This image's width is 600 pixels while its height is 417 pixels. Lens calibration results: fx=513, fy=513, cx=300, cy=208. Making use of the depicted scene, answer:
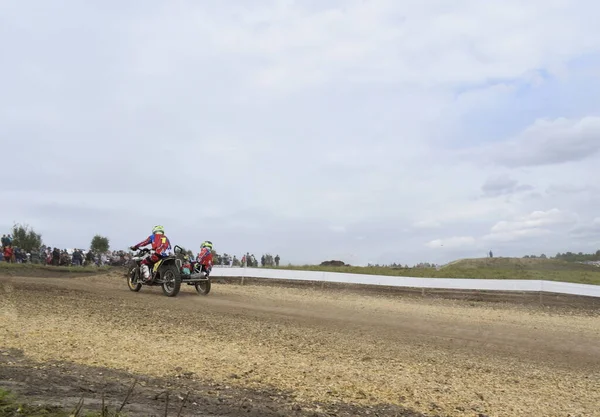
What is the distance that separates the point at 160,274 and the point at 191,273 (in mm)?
1442

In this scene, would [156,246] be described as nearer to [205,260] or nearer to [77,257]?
[205,260]

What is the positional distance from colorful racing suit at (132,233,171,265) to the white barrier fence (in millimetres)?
10046

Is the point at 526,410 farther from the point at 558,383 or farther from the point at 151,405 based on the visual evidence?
the point at 151,405

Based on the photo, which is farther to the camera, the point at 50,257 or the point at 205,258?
the point at 50,257

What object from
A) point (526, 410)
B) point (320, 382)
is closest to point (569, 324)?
point (526, 410)

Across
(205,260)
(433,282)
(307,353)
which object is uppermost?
(205,260)

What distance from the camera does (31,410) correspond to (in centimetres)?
406

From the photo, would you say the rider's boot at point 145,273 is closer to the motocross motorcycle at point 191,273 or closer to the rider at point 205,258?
the motocross motorcycle at point 191,273

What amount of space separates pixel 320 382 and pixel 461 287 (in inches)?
804

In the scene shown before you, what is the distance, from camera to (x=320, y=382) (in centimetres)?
770

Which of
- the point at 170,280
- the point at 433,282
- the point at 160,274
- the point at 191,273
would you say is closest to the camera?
the point at 170,280

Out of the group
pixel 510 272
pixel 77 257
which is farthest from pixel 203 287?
pixel 510 272

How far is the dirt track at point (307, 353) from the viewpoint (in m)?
7.05

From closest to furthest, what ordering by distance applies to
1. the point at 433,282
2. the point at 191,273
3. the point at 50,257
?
the point at 191,273, the point at 433,282, the point at 50,257
